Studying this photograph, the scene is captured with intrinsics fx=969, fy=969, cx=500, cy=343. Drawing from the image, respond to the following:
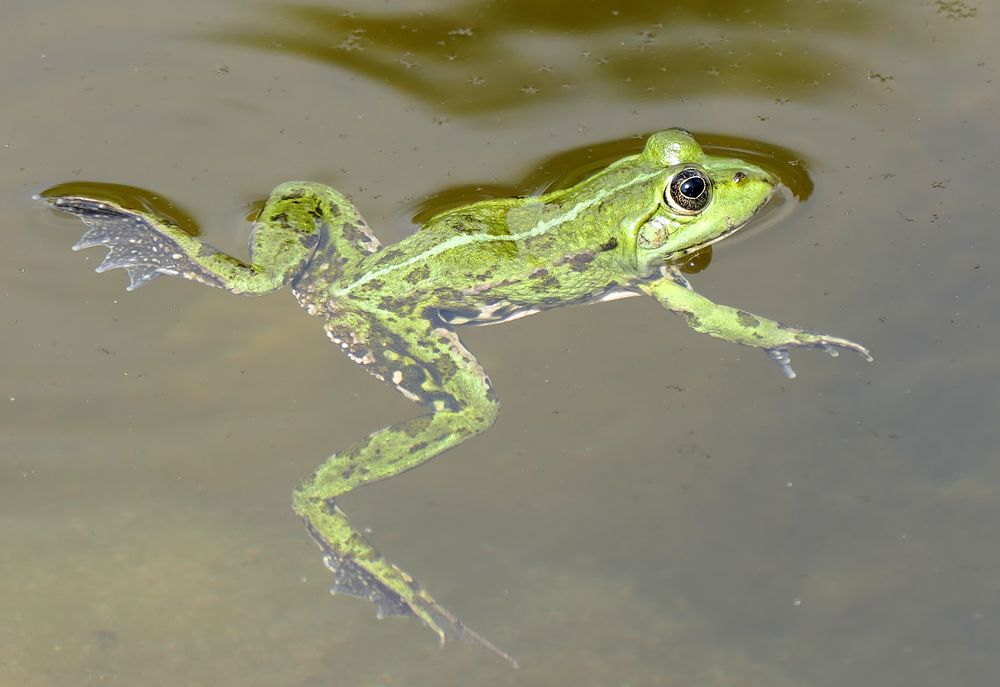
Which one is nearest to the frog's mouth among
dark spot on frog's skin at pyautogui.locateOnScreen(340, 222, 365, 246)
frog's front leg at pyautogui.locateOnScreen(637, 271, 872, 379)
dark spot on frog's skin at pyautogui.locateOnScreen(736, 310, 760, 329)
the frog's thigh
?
frog's front leg at pyautogui.locateOnScreen(637, 271, 872, 379)

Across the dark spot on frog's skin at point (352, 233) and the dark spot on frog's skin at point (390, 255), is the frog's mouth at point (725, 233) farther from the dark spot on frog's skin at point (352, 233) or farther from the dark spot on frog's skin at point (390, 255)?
the dark spot on frog's skin at point (352, 233)

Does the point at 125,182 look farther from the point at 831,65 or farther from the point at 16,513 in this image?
the point at 831,65

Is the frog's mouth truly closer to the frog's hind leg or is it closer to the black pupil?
the black pupil

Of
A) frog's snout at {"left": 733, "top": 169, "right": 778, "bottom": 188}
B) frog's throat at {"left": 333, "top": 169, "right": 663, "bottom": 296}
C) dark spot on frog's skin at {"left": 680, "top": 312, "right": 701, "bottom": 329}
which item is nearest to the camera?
frog's throat at {"left": 333, "top": 169, "right": 663, "bottom": 296}

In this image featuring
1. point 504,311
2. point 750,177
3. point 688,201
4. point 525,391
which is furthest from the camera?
point 525,391

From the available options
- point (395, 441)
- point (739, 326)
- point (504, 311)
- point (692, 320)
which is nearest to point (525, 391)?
point (504, 311)

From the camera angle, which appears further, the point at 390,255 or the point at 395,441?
the point at 390,255

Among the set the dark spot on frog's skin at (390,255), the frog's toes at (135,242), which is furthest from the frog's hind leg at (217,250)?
the dark spot on frog's skin at (390,255)

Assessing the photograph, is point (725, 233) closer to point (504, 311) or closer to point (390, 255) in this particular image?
point (504, 311)
